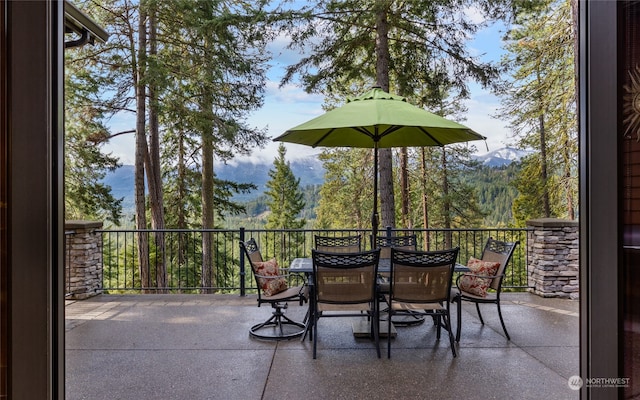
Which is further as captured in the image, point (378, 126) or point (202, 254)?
point (202, 254)

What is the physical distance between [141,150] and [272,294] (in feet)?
23.7

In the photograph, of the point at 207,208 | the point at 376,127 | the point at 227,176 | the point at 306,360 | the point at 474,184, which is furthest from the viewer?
the point at 474,184

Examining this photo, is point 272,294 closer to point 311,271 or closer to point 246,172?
point 311,271

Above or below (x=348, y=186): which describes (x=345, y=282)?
below

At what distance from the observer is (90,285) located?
555 cm

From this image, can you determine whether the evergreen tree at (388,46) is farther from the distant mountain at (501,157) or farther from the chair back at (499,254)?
the distant mountain at (501,157)

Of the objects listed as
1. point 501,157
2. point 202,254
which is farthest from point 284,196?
point 501,157

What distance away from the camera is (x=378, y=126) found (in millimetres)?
4297

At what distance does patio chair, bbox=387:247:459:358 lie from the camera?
10.9 ft

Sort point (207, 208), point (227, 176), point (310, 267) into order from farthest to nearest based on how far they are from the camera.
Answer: point (227, 176) < point (207, 208) < point (310, 267)

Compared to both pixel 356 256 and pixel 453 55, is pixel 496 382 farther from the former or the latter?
pixel 453 55

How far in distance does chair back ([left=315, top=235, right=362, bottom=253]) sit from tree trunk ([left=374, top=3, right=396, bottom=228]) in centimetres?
336

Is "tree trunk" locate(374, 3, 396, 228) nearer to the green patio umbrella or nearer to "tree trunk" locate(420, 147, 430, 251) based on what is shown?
the green patio umbrella

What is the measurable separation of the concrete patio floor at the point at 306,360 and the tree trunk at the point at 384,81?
3.64 meters
